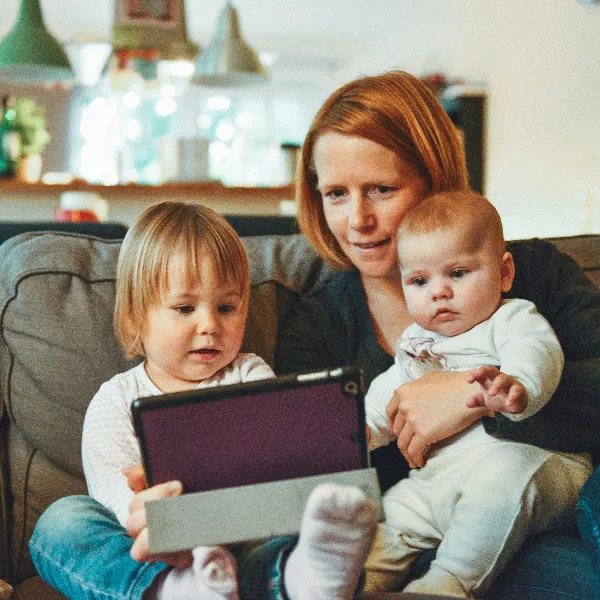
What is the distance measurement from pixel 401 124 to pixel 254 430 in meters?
0.79

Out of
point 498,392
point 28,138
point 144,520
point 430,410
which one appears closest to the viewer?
point 144,520

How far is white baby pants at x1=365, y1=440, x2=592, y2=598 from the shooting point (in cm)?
117

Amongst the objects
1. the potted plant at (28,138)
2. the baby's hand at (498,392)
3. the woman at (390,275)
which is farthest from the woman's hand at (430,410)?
the potted plant at (28,138)

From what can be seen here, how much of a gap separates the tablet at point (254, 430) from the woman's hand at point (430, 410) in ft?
1.17

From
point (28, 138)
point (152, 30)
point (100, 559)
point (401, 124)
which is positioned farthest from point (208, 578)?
point (28, 138)

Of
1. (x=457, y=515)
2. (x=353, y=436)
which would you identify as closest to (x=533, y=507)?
(x=457, y=515)

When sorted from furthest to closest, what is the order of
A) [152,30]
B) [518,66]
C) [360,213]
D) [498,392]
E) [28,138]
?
1. [28,138]
2. [152,30]
3. [518,66]
4. [360,213]
5. [498,392]

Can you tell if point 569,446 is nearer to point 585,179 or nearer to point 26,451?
point 26,451

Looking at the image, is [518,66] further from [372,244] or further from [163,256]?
[163,256]

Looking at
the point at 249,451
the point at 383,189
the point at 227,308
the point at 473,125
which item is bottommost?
the point at 249,451

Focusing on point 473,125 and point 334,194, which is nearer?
point 334,194

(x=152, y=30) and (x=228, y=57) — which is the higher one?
(x=152, y=30)

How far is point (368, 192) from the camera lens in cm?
153

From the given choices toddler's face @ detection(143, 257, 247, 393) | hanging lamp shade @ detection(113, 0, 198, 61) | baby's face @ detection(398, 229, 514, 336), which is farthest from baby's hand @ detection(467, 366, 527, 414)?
hanging lamp shade @ detection(113, 0, 198, 61)
